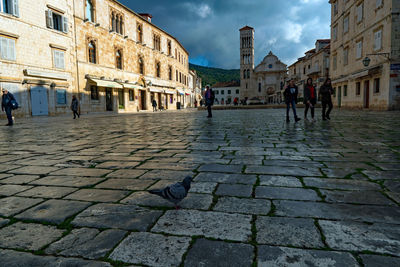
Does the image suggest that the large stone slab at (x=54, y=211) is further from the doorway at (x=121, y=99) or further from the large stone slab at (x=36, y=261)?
the doorway at (x=121, y=99)

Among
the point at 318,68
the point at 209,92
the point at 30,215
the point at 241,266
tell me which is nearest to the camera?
the point at 241,266

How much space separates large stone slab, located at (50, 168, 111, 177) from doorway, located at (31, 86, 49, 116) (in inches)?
715

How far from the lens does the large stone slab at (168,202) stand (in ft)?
7.10

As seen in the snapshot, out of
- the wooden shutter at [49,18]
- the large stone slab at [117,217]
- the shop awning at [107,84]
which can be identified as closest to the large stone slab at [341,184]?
the large stone slab at [117,217]

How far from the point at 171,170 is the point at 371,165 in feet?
8.38

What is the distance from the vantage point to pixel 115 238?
1.64 meters

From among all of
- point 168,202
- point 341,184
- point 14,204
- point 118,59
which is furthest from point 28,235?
point 118,59

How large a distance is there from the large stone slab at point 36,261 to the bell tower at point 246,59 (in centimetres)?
6754

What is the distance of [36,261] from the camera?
1426 mm

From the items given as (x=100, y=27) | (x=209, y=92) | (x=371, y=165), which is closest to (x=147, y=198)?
(x=371, y=165)

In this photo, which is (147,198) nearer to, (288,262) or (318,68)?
(288,262)

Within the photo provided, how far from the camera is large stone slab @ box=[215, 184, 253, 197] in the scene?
2.39 meters

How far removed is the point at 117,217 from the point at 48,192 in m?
1.07

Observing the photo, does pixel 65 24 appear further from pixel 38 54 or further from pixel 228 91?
pixel 228 91
